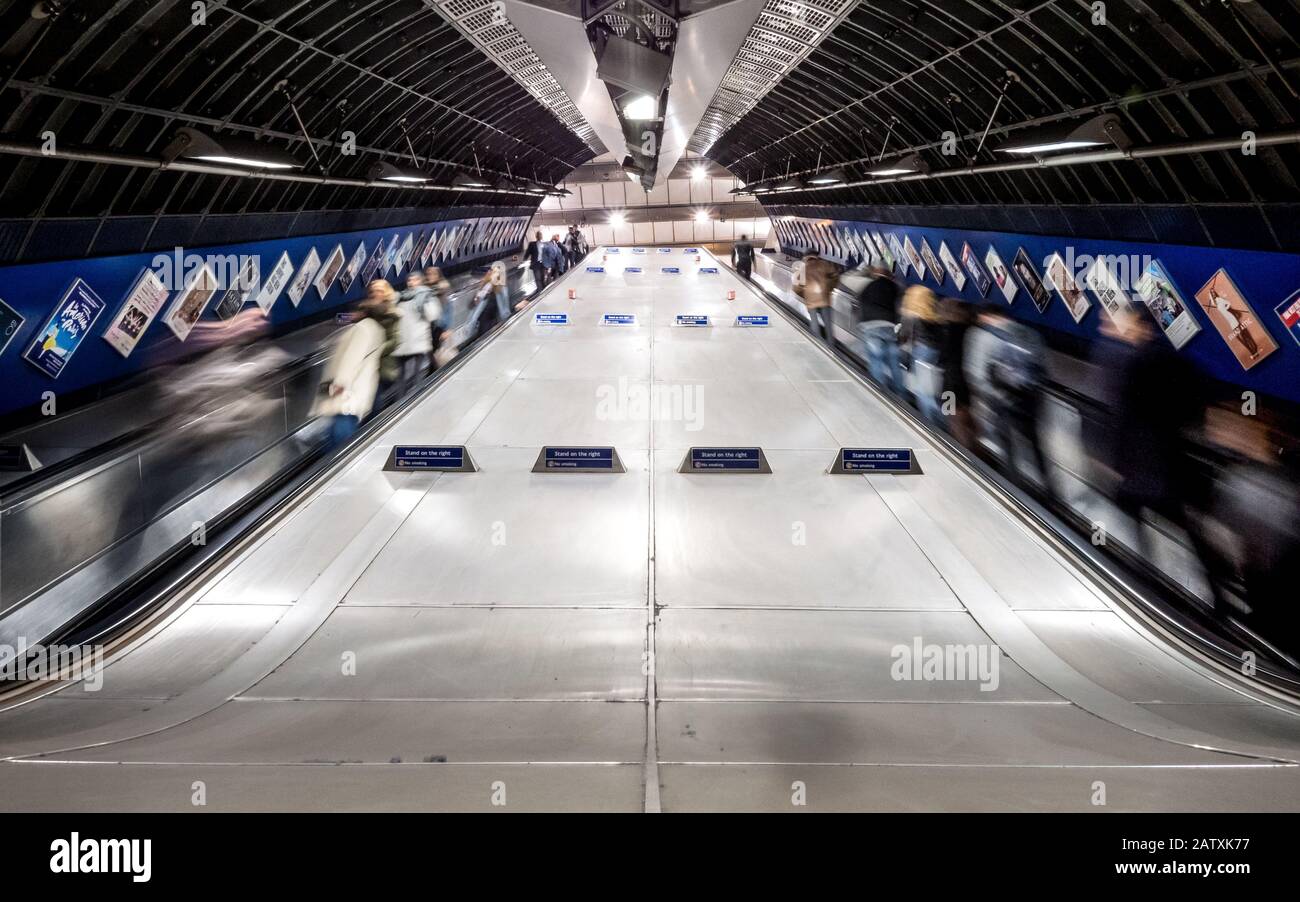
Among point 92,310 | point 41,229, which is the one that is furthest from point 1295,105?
point 92,310

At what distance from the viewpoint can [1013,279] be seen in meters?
16.7

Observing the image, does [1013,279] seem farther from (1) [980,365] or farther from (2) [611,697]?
(2) [611,697]

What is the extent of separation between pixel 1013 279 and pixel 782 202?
21896 millimetres

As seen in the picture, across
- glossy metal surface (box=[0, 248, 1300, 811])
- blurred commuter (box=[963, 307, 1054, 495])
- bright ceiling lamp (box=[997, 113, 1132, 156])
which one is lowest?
glossy metal surface (box=[0, 248, 1300, 811])

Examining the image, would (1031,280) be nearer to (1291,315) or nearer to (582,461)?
(1291,315)

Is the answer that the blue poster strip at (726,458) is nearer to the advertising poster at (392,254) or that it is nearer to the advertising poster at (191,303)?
the advertising poster at (191,303)

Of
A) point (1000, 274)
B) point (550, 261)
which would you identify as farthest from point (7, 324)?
point (550, 261)

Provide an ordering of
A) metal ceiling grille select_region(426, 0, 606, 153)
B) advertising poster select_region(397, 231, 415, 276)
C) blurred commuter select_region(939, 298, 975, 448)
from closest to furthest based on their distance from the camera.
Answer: metal ceiling grille select_region(426, 0, 606, 153) < blurred commuter select_region(939, 298, 975, 448) < advertising poster select_region(397, 231, 415, 276)

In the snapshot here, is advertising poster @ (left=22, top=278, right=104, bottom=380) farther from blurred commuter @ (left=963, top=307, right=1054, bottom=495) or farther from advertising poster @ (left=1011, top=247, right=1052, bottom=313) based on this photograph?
advertising poster @ (left=1011, top=247, right=1052, bottom=313)

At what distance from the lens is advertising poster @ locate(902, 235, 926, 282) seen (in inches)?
886

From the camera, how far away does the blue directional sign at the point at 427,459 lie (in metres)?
6.56

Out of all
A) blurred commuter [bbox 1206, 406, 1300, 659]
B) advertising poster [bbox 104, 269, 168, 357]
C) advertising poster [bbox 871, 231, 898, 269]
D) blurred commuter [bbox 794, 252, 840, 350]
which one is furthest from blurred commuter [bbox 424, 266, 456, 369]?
advertising poster [bbox 871, 231, 898, 269]

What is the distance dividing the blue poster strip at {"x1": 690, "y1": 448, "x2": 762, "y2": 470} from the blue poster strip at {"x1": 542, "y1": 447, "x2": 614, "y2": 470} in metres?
0.82

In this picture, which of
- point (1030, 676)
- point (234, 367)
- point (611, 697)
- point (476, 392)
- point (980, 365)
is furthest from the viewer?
point (234, 367)
